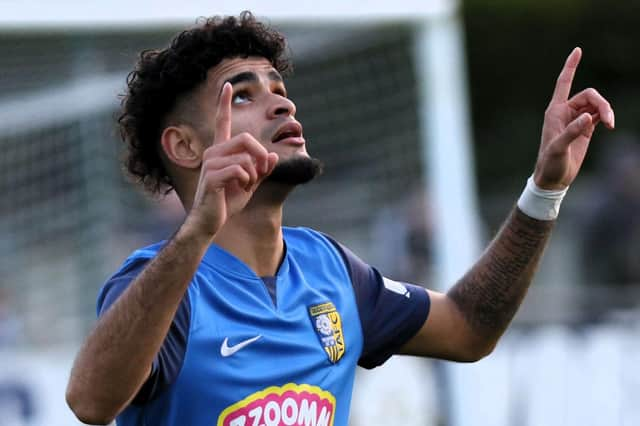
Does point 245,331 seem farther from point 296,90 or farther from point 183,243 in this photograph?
point 296,90

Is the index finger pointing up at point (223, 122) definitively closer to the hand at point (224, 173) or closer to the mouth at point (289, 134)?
the hand at point (224, 173)

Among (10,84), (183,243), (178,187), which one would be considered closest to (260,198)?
(178,187)

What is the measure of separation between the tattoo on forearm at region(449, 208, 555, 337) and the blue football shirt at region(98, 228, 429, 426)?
0.51ft

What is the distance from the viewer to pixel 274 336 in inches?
150

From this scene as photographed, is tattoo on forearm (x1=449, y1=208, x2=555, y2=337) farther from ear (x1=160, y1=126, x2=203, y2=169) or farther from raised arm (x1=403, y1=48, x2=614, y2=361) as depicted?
ear (x1=160, y1=126, x2=203, y2=169)

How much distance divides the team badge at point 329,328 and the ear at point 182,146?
57cm

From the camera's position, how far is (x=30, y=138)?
889cm

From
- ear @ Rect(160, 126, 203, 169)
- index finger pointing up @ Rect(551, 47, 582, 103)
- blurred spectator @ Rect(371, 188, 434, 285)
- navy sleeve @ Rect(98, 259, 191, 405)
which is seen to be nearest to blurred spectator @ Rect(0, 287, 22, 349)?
blurred spectator @ Rect(371, 188, 434, 285)

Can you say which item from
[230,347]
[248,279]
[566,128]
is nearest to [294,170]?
[248,279]

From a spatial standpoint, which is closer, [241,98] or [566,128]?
[566,128]

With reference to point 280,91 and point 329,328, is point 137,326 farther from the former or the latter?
point 280,91

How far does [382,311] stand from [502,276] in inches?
15.6

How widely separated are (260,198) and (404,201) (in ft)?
19.7

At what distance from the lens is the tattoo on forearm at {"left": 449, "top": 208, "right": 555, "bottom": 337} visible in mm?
4215
